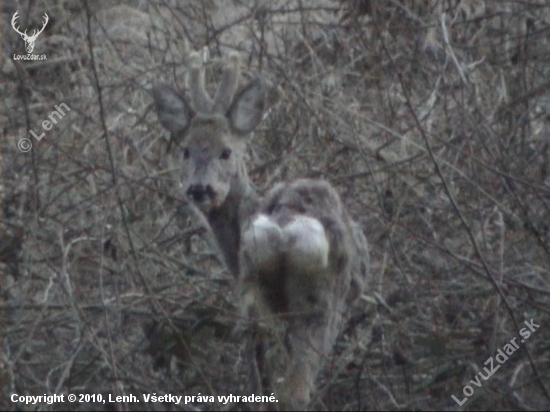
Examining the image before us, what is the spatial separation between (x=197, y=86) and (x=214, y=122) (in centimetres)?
22

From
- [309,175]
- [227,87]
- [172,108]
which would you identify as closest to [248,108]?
[227,87]

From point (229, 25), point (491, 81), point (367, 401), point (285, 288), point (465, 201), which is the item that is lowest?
point (367, 401)

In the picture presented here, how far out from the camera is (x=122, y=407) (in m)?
6.19

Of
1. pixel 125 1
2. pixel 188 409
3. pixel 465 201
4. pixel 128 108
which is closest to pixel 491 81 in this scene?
pixel 465 201

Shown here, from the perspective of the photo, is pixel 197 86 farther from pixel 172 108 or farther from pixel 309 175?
pixel 309 175

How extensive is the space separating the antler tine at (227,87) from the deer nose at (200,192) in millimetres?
582

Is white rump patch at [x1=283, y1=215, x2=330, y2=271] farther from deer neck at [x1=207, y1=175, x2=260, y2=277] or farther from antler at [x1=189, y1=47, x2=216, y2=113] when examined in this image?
antler at [x1=189, y1=47, x2=216, y2=113]

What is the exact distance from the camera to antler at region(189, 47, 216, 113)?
745cm

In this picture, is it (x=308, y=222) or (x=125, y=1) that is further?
(x=125, y=1)

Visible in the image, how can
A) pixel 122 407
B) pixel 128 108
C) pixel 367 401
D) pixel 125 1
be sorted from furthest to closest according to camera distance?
pixel 125 1, pixel 128 108, pixel 367 401, pixel 122 407

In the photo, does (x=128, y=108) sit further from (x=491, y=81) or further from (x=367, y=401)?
(x=367, y=401)

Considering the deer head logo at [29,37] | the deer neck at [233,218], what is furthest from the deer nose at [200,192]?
the deer head logo at [29,37]

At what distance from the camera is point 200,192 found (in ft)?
23.5

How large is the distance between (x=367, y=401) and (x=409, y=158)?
1.85 meters
